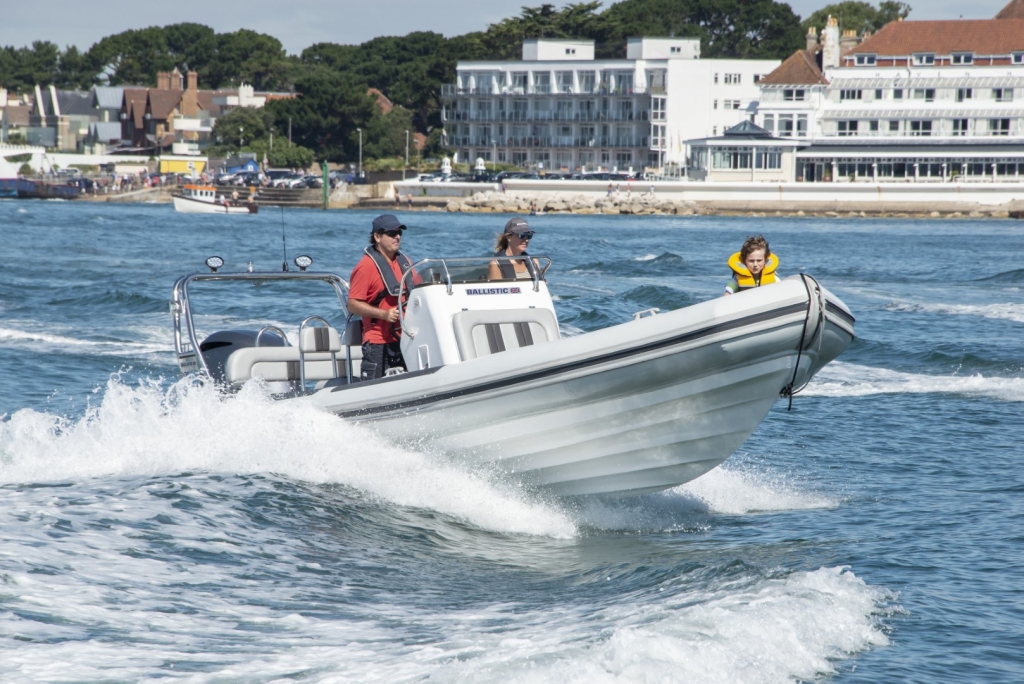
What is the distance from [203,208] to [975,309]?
56.8 m

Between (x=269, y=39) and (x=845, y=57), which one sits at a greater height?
(x=269, y=39)

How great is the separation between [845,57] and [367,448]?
292 ft

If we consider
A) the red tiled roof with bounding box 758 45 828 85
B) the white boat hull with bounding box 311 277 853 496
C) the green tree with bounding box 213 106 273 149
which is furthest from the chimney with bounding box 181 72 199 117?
the white boat hull with bounding box 311 277 853 496

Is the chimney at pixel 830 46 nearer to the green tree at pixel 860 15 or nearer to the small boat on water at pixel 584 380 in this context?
the green tree at pixel 860 15

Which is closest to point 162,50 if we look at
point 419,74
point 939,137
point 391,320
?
point 419,74

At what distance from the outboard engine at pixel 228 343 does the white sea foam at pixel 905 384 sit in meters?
6.53

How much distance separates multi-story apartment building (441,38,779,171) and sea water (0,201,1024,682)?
277ft

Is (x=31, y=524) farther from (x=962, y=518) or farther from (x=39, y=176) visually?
(x=39, y=176)

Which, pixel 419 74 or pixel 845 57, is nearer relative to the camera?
pixel 845 57

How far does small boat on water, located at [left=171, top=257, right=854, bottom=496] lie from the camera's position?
6.80 metres

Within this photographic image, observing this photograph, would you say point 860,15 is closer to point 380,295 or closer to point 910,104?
point 910,104

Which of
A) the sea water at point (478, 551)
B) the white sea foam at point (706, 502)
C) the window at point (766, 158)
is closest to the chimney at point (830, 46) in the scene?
the window at point (766, 158)

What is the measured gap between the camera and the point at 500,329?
8.11 meters

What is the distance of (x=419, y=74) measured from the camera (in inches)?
4493
